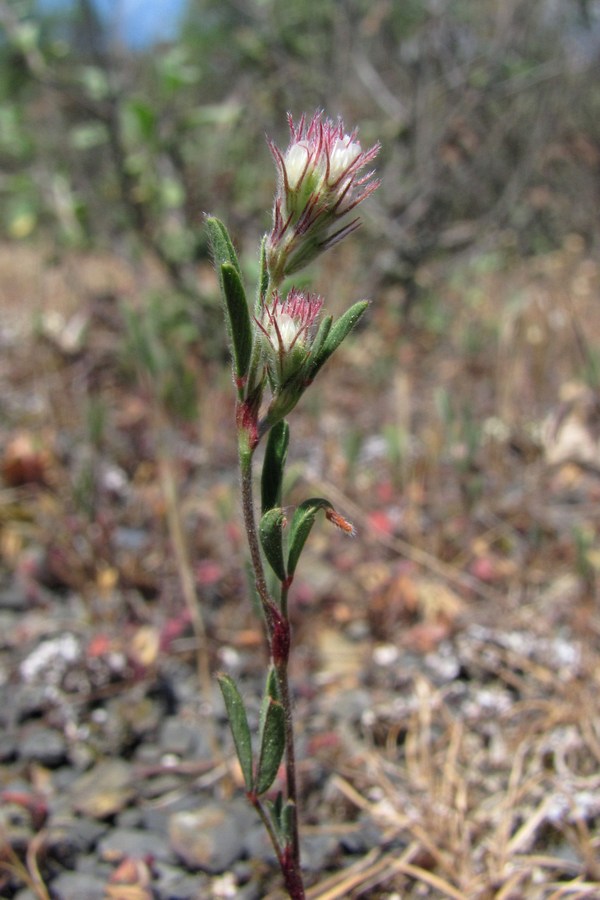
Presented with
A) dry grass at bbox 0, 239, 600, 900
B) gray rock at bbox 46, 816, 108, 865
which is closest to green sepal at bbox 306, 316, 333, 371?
dry grass at bbox 0, 239, 600, 900

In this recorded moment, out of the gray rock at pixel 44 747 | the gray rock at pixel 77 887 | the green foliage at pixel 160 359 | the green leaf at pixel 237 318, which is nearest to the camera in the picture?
the green leaf at pixel 237 318

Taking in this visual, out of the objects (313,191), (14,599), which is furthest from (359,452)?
A: (313,191)

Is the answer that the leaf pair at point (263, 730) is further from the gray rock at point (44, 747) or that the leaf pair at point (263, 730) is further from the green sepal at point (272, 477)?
the gray rock at point (44, 747)

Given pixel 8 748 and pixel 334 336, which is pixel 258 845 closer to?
pixel 8 748

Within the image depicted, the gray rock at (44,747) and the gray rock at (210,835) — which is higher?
the gray rock at (44,747)

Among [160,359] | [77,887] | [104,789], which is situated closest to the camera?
[77,887]

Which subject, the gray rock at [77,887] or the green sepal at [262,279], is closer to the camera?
the green sepal at [262,279]

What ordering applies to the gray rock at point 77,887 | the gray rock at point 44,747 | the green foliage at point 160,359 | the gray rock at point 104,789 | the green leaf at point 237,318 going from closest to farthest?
the green leaf at point 237,318, the gray rock at point 77,887, the gray rock at point 104,789, the gray rock at point 44,747, the green foliage at point 160,359

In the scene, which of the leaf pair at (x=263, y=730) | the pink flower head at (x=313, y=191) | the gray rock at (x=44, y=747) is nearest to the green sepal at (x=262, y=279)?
the pink flower head at (x=313, y=191)
